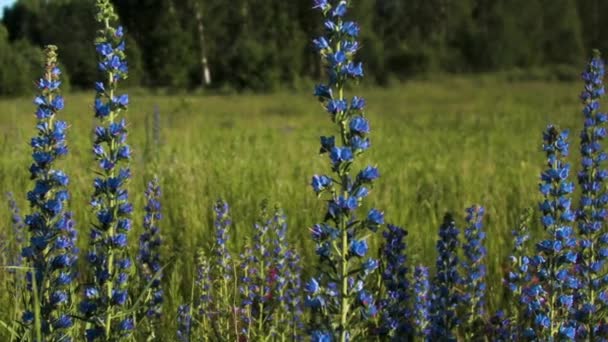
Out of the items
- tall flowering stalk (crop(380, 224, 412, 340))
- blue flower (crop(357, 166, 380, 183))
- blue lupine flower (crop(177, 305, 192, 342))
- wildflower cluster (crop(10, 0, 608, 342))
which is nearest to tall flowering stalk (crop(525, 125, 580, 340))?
wildflower cluster (crop(10, 0, 608, 342))

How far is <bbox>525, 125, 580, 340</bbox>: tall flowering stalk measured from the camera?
2.10 m

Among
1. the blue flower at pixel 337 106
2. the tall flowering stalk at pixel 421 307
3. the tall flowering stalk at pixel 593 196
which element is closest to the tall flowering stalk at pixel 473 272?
the tall flowering stalk at pixel 421 307

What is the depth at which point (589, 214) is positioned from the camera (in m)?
2.58

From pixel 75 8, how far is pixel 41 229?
21.6ft

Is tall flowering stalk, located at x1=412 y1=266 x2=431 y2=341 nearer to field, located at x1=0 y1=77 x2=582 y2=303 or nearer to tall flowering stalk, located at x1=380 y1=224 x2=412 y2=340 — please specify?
field, located at x1=0 y1=77 x2=582 y2=303

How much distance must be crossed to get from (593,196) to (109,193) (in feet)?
5.88

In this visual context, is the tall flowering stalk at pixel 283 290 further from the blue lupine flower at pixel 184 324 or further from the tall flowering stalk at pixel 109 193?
the tall flowering stalk at pixel 109 193

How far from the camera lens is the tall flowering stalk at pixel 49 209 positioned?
189 cm

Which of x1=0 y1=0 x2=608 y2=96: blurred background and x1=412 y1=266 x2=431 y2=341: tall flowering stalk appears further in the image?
x1=0 y1=0 x2=608 y2=96: blurred background

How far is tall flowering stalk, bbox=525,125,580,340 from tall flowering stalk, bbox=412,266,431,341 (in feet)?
1.76

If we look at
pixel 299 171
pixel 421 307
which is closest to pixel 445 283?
pixel 421 307

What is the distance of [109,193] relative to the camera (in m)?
1.83

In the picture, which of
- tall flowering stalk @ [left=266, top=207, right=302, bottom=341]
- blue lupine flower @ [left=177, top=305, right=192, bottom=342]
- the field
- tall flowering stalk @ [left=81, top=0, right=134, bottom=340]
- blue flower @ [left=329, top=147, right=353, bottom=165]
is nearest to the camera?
blue flower @ [left=329, top=147, right=353, bottom=165]

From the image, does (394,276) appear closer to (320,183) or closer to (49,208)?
(320,183)
